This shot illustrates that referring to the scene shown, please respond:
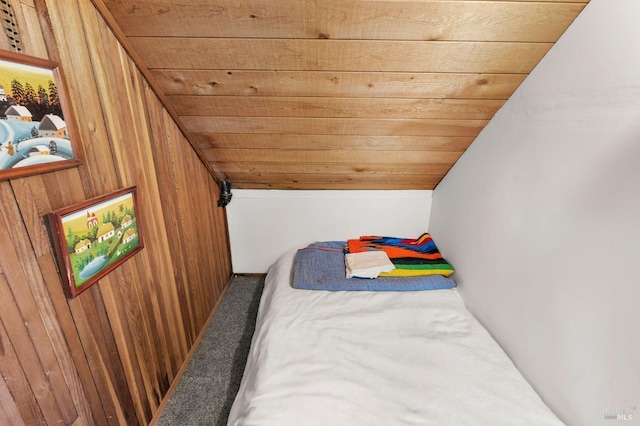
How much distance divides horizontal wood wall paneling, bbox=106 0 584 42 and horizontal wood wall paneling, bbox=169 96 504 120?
0.30 meters

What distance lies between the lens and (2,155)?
64 cm

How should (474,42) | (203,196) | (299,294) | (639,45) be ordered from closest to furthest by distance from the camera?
(639,45), (474,42), (299,294), (203,196)

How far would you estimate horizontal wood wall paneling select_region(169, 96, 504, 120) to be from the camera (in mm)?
1285

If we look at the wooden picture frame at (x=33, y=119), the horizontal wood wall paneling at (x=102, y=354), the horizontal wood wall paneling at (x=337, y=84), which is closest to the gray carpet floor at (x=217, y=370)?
the horizontal wood wall paneling at (x=102, y=354)

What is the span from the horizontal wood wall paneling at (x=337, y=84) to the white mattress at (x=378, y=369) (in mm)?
1087

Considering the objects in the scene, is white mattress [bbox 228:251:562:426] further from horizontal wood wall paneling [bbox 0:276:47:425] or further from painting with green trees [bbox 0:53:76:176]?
painting with green trees [bbox 0:53:76:176]

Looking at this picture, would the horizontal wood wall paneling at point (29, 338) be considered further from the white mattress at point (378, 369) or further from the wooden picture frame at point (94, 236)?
the white mattress at point (378, 369)

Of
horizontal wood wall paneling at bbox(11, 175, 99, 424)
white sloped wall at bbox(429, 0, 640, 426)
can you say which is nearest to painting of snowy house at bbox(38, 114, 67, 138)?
horizontal wood wall paneling at bbox(11, 175, 99, 424)

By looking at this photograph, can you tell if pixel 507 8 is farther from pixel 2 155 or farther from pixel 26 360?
pixel 26 360

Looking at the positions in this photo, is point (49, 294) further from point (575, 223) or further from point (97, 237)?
point (575, 223)

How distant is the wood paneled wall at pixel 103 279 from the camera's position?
2.28 feet

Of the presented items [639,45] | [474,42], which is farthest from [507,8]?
[639,45]

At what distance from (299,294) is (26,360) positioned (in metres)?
1.09

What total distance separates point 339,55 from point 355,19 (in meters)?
0.14
